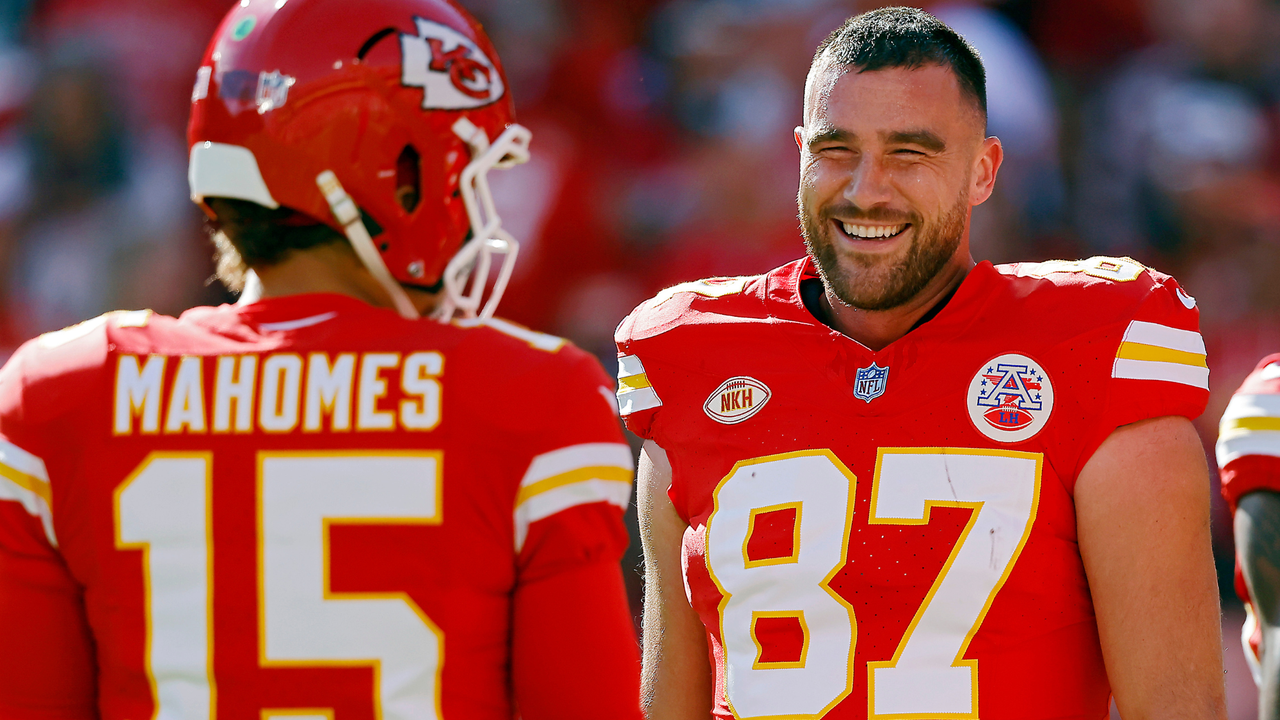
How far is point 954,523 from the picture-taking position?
6.66ft

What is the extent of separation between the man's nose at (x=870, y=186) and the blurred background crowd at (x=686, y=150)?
7.71ft

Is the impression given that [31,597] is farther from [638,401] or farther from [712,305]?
[712,305]

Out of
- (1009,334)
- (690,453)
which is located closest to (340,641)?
(690,453)

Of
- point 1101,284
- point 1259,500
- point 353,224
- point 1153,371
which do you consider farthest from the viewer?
point 1259,500

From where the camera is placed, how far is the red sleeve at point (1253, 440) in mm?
2242

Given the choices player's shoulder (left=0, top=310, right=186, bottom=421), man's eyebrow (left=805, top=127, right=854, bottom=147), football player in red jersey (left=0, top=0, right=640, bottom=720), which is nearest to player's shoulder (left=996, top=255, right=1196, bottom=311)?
man's eyebrow (left=805, top=127, right=854, bottom=147)

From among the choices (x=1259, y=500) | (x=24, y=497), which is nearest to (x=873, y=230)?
(x=1259, y=500)

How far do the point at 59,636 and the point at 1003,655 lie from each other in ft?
4.25

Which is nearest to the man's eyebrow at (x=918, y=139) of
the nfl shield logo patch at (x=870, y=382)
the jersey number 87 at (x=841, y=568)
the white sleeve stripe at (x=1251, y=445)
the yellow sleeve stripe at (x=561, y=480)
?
the nfl shield logo patch at (x=870, y=382)

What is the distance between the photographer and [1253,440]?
2260mm

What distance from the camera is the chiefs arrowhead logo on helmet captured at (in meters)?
1.83

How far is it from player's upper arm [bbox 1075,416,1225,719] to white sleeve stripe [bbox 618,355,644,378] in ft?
2.48

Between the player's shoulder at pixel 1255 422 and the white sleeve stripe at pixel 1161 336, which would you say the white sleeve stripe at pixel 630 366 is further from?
the player's shoulder at pixel 1255 422

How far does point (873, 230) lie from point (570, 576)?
2.81 ft
